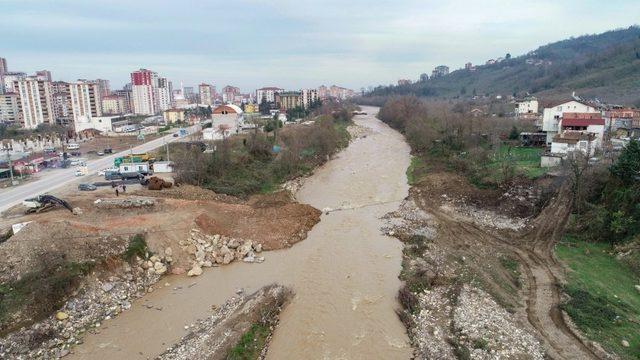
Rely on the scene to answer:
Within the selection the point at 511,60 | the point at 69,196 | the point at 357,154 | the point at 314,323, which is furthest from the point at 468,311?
the point at 511,60

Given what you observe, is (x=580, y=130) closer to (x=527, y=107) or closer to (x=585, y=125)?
(x=585, y=125)

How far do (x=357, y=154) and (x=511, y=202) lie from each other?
22.2 meters

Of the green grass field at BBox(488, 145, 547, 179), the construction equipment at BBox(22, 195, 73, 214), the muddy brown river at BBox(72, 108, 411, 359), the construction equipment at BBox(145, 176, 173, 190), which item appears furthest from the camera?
the green grass field at BBox(488, 145, 547, 179)

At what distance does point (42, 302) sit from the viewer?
13727 mm

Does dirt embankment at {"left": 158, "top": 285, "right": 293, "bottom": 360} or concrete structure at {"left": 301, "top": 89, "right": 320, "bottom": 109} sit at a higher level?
concrete structure at {"left": 301, "top": 89, "right": 320, "bottom": 109}

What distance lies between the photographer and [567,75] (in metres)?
94.0

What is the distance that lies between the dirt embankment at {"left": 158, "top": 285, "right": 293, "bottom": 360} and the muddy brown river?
37cm

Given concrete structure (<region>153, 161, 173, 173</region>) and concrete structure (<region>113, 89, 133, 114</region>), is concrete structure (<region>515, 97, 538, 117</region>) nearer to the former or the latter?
concrete structure (<region>153, 161, 173, 173</region>)

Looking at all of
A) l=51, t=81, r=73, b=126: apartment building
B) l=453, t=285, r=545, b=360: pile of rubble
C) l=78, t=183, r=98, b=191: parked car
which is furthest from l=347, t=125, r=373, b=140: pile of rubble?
l=51, t=81, r=73, b=126: apartment building

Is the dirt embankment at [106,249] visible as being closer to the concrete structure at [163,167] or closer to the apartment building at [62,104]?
the concrete structure at [163,167]

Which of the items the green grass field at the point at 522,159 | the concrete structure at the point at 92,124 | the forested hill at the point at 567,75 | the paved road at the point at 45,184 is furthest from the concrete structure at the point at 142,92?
the green grass field at the point at 522,159

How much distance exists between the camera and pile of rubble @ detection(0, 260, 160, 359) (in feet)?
39.9

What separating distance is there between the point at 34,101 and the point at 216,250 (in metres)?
68.1

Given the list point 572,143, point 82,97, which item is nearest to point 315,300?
point 572,143
